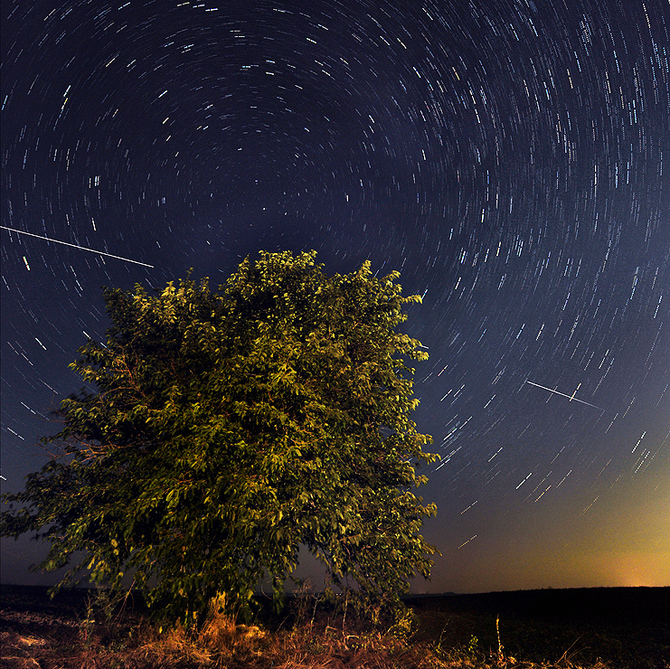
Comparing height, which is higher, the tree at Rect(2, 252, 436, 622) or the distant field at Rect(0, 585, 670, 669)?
the tree at Rect(2, 252, 436, 622)

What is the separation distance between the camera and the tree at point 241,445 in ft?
31.6

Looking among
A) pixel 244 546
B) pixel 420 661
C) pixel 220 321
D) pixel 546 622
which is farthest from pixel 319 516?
pixel 546 622

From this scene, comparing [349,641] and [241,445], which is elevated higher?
[241,445]

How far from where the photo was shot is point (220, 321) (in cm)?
1439

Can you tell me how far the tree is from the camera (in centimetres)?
964

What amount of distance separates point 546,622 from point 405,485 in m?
5.54

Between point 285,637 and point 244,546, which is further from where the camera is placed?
point 285,637

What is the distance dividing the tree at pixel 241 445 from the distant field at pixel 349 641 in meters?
0.93

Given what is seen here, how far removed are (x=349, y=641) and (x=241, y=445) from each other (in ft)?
19.2

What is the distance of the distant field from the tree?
36.7 inches

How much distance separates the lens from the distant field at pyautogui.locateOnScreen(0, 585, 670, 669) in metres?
8.92

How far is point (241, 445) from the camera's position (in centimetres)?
966

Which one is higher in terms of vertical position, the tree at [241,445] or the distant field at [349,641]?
the tree at [241,445]

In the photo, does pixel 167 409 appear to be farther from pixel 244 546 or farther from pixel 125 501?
pixel 244 546
